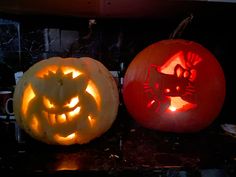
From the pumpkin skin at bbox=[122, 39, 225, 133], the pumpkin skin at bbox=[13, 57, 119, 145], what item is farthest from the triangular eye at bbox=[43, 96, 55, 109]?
the pumpkin skin at bbox=[122, 39, 225, 133]

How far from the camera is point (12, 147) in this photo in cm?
69

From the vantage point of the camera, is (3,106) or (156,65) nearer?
(156,65)

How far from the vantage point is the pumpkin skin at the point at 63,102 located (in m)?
0.68

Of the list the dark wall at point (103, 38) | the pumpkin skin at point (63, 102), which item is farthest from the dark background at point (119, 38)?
the pumpkin skin at point (63, 102)

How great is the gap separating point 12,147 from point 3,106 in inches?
11.8

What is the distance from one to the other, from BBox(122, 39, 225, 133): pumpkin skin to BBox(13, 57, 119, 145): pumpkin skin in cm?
13

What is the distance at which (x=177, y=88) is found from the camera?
767 mm

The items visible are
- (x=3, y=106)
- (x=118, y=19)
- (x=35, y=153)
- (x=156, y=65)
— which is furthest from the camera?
(x=118, y=19)

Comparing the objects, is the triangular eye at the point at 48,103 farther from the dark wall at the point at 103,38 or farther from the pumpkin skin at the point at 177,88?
the dark wall at the point at 103,38

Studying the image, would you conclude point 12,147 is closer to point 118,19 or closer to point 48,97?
point 48,97

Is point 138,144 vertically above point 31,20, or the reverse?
point 31,20

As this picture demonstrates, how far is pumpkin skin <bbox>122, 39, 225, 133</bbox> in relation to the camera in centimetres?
77

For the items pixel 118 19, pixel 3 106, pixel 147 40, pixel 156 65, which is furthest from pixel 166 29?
pixel 3 106

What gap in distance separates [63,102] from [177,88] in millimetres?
325
